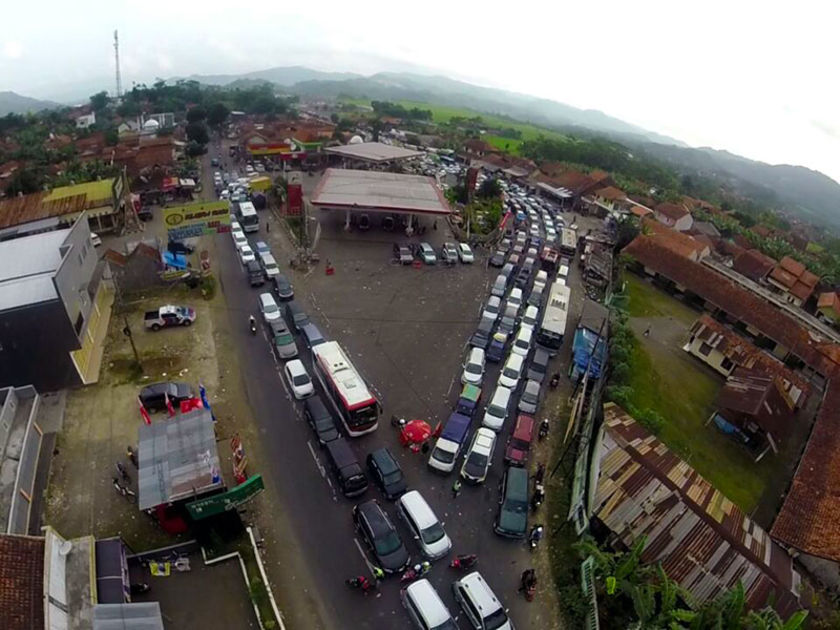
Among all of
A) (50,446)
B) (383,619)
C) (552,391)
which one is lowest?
(50,446)

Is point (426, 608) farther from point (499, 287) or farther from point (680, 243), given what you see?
point (680, 243)

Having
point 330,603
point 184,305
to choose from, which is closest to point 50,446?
point 184,305

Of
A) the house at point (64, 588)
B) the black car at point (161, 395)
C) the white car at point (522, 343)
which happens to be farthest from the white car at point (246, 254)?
the house at point (64, 588)

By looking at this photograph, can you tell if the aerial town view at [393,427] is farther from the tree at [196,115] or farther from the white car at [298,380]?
the tree at [196,115]

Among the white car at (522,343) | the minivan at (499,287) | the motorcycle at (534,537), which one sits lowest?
the motorcycle at (534,537)

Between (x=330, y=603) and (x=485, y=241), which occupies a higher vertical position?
(x=485, y=241)

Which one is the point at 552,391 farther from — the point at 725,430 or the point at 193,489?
the point at 193,489

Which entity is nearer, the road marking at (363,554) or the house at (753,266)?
the road marking at (363,554)
